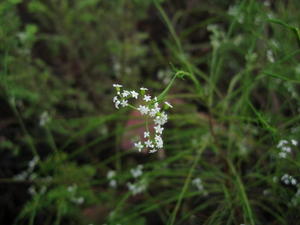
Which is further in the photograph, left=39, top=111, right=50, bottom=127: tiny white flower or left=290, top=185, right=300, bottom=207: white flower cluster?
left=39, top=111, right=50, bottom=127: tiny white flower

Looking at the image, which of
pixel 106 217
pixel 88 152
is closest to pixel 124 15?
pixel 88 152

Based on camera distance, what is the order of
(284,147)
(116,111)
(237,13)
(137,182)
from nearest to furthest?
(284,147)
(237,13)
(137,182)
(116,111)

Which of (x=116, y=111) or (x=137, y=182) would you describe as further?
(x=116, y=111)

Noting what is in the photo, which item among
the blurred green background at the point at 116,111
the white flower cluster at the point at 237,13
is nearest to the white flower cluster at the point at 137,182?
the blurred green background at the point at 116,111

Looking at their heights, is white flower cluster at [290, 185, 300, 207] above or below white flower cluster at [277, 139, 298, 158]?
below

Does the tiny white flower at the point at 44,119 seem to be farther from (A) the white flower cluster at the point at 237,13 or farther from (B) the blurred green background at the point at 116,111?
(A) the white flower cluster at the point at 237,13

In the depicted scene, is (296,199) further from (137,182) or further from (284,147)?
(137,182)

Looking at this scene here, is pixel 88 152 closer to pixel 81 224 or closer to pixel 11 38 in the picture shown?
pixel 81 224

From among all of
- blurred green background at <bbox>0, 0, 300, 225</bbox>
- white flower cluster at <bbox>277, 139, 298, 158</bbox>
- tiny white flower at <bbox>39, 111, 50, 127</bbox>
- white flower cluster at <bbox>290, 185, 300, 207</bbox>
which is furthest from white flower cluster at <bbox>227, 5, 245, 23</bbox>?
tiny white flower at <bbox>39, 111, 50, 127</bbox>

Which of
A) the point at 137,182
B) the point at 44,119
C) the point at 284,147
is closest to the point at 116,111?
the point at 44,119

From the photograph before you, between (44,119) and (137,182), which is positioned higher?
(44,119)

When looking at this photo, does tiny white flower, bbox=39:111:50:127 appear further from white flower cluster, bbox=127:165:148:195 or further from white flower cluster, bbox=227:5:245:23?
white flower cluster, bbox=227:5:245:23
